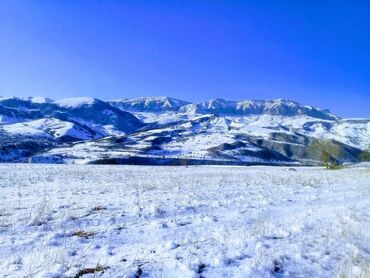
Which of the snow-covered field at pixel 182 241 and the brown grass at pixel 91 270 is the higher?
the snow-covered field at pixel 182 241

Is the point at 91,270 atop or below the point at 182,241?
below

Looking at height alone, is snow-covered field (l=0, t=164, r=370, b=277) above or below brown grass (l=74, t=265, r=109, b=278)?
above

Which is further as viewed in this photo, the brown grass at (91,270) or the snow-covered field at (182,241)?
the snow-covered field at (182,241)

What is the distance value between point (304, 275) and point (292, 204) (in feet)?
27.1

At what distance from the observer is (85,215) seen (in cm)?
1076

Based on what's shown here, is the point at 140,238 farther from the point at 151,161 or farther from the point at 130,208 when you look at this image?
the point at 151,161

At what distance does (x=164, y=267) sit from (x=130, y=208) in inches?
246

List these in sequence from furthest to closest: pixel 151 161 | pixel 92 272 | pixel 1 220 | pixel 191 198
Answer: pixel 151 161 → pixel 191 198 → pixel 1 220 → pixel 92 272

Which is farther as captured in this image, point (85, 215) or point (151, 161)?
point (151, 161)

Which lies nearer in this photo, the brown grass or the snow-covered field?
the brown grass

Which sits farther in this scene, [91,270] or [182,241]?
[182,241]

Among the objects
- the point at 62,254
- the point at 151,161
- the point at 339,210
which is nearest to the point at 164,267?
the point at 62,254

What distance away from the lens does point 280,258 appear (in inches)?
259

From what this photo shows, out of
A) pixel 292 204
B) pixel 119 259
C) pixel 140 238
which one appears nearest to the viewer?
pixel 119 259
